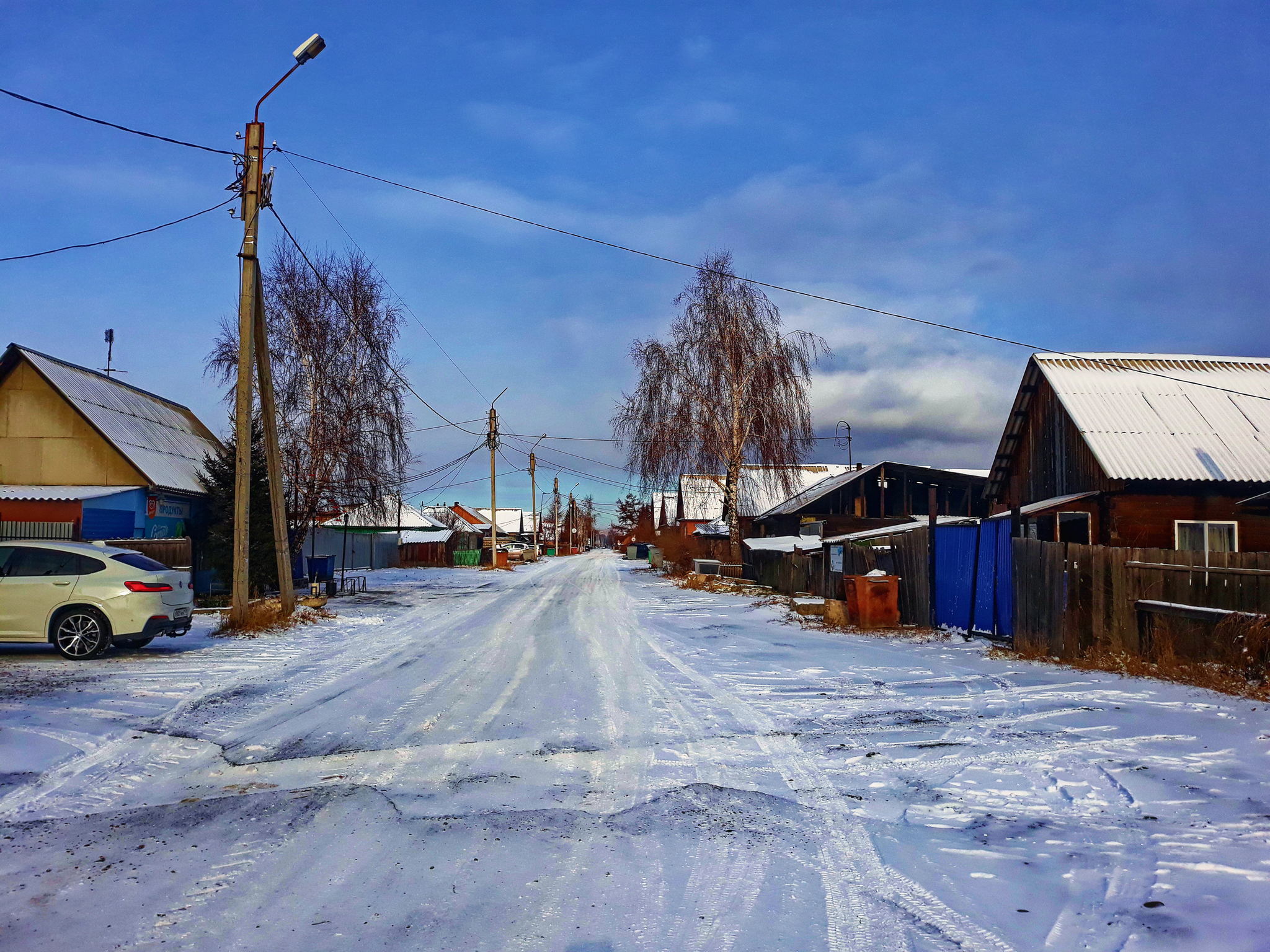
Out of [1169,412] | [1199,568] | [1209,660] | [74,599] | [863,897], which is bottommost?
[863,897]

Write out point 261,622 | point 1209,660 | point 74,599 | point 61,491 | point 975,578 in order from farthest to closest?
1. point 61,491
2. point 261,622
3. point 975,578
4. point 74,599
5. point 1209,660

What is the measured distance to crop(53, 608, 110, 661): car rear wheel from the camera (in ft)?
35.7

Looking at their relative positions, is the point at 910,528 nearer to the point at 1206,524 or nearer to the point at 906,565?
the point at 906,565

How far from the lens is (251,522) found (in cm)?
2259

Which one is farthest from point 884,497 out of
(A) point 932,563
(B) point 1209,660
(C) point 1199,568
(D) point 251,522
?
(B) point 1209,660

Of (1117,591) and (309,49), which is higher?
(309,49)

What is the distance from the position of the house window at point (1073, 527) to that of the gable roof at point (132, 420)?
2260 centimetres

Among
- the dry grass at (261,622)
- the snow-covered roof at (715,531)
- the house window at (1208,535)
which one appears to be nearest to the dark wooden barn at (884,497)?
the snow-covered roof at (715,531)

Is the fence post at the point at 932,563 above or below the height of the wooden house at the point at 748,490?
below

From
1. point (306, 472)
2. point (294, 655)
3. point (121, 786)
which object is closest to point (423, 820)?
point (121, 786)

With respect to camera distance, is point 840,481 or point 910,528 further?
point 840,481

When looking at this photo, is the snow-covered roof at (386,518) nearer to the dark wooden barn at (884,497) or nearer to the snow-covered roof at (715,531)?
the snow-covered roof at (715,531)

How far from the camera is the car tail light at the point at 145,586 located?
36.4 ft

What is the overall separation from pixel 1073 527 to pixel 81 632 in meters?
20.8
